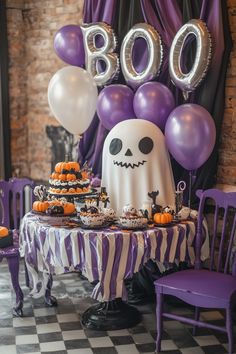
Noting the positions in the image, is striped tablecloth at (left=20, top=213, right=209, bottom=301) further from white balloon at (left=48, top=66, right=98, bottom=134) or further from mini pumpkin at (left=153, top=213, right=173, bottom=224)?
white balloon at (left=48, top=66, right=98, bottom=134)

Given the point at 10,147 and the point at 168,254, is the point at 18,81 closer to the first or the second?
the point at 10,147

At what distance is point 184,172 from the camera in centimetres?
456

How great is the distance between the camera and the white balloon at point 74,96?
15.0 ft

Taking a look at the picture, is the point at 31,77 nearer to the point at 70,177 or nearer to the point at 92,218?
the point at 70,177

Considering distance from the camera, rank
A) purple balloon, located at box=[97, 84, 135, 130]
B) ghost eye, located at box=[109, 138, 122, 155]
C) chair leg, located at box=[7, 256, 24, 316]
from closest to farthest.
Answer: chair leg, located at box=[7, 256, 24, 316] → ghost eye, located at box=[109, 138, 122, 155] → purple balloon, located at box=[97, 84, 135, 130]

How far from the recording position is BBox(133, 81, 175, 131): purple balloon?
4273 mm

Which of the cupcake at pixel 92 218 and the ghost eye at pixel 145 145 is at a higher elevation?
the ghost eye at pixel 145 145

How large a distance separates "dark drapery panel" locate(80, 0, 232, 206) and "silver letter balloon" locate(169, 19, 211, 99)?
0.10 metres

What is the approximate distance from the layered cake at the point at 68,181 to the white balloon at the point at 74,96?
0.55 meters

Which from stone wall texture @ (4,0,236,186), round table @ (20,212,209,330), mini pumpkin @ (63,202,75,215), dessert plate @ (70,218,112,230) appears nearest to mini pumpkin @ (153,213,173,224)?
round table @ (20,212,209,330)

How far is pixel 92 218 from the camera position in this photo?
3.75 m

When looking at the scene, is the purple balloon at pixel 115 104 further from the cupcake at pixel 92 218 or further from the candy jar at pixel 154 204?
the cupcake at pixel 92 218

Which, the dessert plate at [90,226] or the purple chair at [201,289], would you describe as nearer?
the purple chair at [201,289]

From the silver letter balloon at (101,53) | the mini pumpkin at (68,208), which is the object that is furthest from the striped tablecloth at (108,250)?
the silver letter balloon at (101,53)
